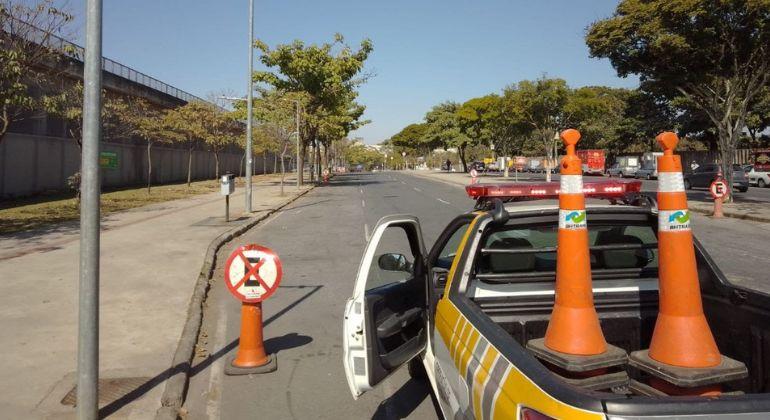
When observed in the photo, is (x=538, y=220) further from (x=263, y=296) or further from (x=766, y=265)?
(x=766, y=265)

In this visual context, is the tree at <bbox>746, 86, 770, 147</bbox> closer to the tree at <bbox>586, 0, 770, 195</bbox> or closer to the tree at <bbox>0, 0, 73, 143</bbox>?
the tree at <bbox>586, 0, 770, 195</bbox>

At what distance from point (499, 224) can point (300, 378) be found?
A: 248cm

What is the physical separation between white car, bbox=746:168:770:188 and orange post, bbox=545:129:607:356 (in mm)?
38824

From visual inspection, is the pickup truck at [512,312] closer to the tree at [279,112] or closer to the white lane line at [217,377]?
the white lane line at [217,377]

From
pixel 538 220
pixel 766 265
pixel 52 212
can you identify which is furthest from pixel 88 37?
pixel 52 212

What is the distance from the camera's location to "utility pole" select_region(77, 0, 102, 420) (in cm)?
361

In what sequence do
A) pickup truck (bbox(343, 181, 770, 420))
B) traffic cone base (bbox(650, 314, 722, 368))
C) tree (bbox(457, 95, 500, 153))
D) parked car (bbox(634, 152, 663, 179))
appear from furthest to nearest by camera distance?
1. tree (bbox(457, 95, 500, 153))
2. parked car (bbox(634, 152, 663, 179))
3. traffic cone base (bbox(650, 314, 722, 368))
4. pickup truck (bbox(343, 181, 770, 420))

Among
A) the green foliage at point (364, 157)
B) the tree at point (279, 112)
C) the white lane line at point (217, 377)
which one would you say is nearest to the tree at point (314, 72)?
the tree at point (279, 112)

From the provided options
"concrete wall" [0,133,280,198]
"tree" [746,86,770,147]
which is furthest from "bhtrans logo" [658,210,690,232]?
"tree" [746,86,770,147]

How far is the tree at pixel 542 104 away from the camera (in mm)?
38156

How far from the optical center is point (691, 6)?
1789cm

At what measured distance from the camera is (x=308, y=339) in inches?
228

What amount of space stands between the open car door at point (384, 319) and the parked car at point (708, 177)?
97.2 ft

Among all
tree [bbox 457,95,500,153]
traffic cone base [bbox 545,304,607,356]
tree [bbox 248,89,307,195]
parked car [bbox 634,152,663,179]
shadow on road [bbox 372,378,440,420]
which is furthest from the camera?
tree [bbox 457,95,500,153]
